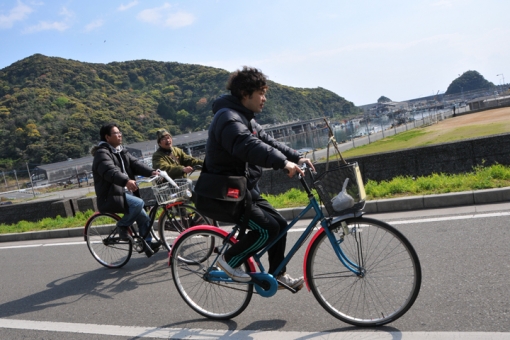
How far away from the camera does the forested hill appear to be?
61.0 m

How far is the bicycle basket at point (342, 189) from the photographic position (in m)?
3.12

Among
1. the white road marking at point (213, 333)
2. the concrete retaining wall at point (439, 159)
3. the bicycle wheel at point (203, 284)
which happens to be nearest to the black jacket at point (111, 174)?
the white road marking at point (213, 333)

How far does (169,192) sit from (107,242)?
1.33 m

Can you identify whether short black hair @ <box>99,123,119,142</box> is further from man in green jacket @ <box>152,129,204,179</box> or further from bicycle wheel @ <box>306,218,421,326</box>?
bicycle wheel @ <box>306,218,421,326</box>

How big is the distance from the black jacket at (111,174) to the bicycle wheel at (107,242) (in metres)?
0.27

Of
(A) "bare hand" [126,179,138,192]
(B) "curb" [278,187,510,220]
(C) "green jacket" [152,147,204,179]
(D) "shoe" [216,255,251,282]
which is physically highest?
(C) "green jacket" [152,147,204,179]

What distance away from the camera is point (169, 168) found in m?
6.55

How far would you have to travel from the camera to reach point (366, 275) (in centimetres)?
350

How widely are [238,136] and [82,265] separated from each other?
4.51m

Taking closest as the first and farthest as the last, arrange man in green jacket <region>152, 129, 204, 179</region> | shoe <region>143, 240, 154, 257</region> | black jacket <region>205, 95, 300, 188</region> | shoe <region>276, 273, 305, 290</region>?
black jacket <region>205, 95, 300, 188</region> < shoe <region>276, 273, 305, 290</region> < shoe <region>143, 240, 154, 257</region> < man in green jacket <region>152, 129, 204, 179</region>

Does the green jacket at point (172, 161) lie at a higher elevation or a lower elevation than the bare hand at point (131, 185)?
higher

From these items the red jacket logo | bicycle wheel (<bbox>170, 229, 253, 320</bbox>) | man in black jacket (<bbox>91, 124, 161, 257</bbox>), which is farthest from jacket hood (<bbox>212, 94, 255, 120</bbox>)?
man in black jacket (<bbox>91, 124, 161, 257</bbox>)

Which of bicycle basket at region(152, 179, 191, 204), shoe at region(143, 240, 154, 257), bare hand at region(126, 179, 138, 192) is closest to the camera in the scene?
bare hand at region(126, 179, 138, 192)

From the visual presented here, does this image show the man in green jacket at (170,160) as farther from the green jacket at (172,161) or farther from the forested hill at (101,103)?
the forested hill at (101,103)
